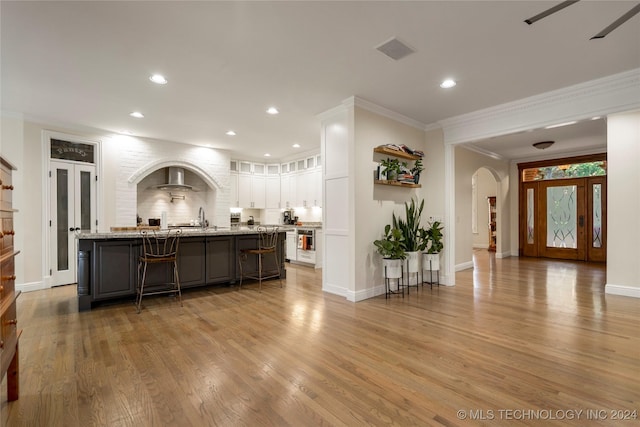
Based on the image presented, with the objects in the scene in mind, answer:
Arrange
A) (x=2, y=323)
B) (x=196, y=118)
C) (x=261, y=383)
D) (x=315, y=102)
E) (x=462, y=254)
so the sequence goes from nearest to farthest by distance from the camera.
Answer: (x=2, y=323)
(x=261, y=383)
(x=315, y=102)
(x=196, y=118)
(x=462, y=254)

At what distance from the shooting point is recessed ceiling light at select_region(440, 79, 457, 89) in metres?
3.65

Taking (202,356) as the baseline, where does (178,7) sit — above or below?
above

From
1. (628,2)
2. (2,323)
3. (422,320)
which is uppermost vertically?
(628,2)

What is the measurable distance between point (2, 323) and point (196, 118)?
409 centimetres

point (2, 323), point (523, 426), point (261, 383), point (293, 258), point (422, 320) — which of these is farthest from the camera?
point (293, 258)

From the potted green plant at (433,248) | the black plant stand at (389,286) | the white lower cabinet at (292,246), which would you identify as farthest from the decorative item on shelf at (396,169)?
the white lower cabinet at (292,246)

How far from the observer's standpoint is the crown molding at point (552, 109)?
3545 mm

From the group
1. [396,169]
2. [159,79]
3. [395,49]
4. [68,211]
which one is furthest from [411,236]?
[68,211]

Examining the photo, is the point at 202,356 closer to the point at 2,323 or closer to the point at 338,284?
the point at 2,323

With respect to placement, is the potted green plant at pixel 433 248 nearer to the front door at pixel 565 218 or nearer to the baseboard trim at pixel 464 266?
the baseboard trim at pixel 464 266

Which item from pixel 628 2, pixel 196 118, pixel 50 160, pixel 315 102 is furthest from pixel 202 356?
pixel 50 160

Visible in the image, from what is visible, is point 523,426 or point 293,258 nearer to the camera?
point 523,426

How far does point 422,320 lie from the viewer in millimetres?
3381

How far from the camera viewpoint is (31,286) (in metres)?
4.86
